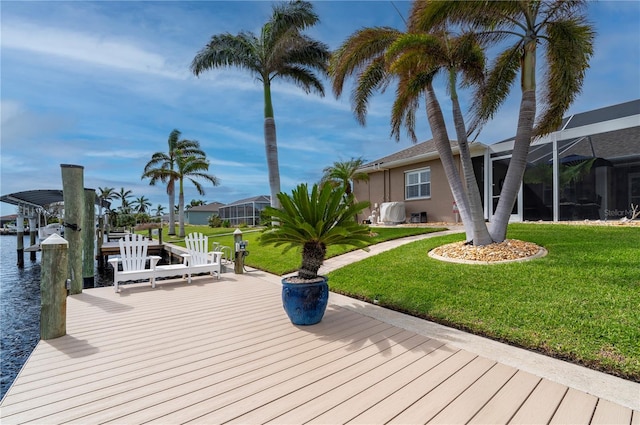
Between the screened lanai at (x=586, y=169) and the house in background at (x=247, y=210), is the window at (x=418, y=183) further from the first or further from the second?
the house in background at (x=247, y=210)

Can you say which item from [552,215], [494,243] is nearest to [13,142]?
[494,243]

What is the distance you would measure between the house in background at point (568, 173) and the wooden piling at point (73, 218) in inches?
511

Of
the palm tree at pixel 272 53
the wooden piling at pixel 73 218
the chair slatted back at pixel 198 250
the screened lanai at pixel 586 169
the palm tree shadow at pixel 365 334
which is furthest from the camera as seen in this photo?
the palm tree at pixel 272 53

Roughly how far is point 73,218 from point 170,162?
22.3 meters

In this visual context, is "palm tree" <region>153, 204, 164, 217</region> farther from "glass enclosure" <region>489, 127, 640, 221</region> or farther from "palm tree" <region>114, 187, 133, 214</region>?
"glass enclosure" <region>489, 127, 640, 221</region>

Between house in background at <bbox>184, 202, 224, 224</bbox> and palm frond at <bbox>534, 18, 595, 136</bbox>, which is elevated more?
palm frond at <bbox>534, 18, 595, 136</bbox>

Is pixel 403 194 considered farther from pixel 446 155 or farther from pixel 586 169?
pixel 446 155

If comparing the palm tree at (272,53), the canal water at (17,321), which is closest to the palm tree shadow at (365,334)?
the canal water at (17,321)

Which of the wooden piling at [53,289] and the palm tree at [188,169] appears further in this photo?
the palm tree at [188,169]

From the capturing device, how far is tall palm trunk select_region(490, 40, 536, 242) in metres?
7.29

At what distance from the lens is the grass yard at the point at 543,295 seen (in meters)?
3.46

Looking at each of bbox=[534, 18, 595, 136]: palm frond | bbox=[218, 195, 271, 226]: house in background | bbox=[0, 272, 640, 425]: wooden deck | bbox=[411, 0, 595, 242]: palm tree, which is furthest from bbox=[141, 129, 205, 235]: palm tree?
bbox=[534, 18, 595, 136]: palm frond

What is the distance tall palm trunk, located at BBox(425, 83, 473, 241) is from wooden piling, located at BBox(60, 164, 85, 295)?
856 cm

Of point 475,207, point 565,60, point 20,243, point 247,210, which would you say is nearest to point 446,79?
point 565,60
